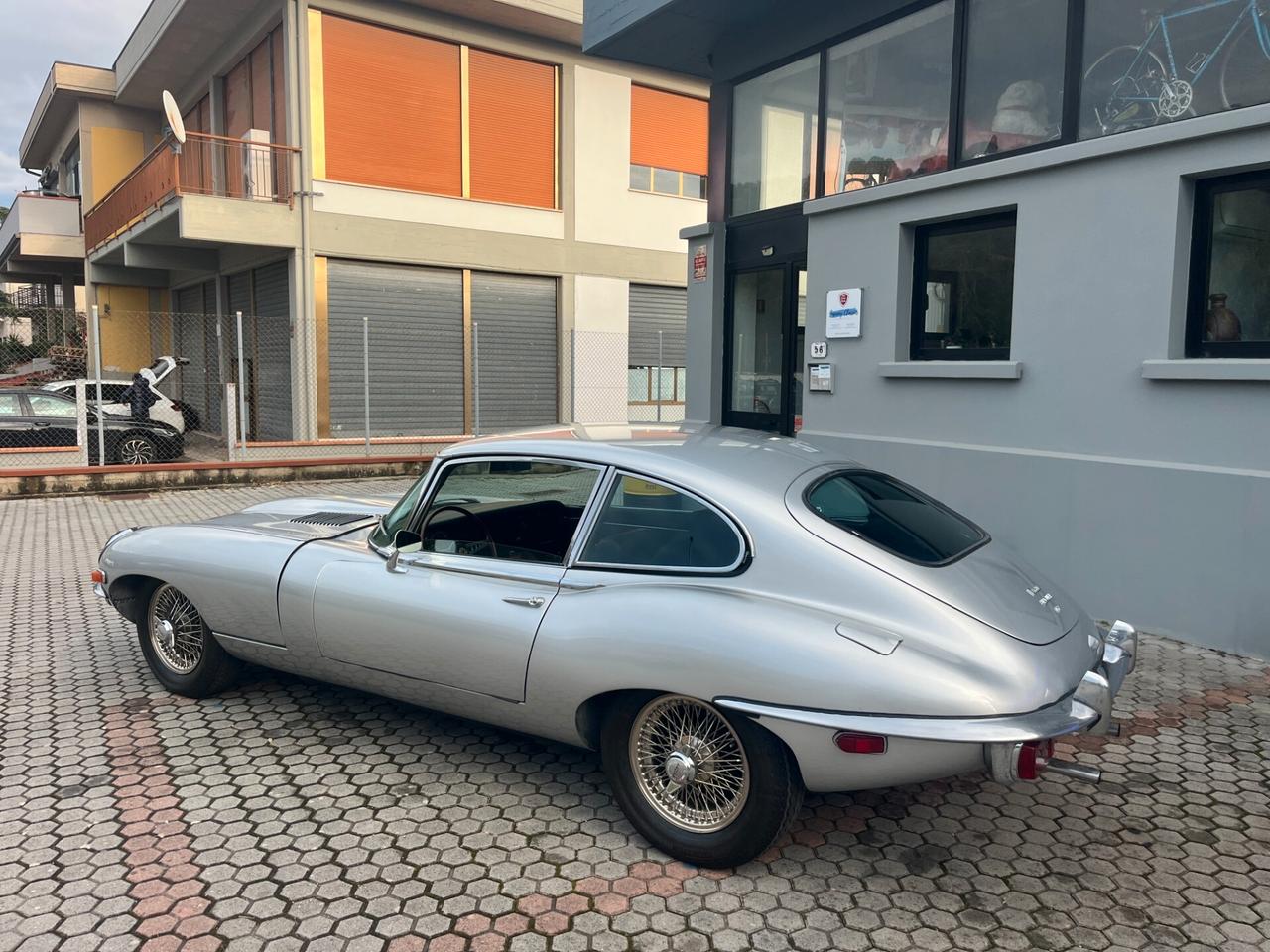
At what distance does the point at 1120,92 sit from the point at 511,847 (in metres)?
5.95

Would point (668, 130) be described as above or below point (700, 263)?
above

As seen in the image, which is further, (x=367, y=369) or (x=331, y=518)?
(x=367, y=369)

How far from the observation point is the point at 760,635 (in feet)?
9.52

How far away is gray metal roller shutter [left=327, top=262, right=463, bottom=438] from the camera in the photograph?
51.0ft

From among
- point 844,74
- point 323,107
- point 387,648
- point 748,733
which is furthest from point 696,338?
point 323,107

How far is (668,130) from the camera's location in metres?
19.1

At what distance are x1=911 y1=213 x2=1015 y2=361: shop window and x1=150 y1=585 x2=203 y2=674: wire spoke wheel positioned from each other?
562 cm

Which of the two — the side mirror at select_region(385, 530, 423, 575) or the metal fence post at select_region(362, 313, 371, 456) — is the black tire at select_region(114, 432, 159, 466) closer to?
the metal fence post at select_region(362, 313, 371, 456)

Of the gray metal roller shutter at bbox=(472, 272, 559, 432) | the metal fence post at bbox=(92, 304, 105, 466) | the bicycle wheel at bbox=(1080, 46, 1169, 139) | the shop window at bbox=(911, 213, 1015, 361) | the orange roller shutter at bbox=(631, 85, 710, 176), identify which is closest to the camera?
the bicycle wheel at bbox=(1080, 46, 1169, 139)

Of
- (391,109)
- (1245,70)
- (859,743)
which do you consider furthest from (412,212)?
(859,743)

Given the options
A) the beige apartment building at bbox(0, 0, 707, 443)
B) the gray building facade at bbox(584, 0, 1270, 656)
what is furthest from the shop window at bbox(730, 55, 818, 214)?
A: the beige apartment building at bbox(0, 0, 707, 443)

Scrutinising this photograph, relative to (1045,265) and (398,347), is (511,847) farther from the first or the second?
(398,347)

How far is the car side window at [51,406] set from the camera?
12570 millimetres

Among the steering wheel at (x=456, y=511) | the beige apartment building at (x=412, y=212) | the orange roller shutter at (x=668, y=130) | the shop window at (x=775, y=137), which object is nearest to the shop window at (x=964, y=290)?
the shop window at (x=775, y=137)
